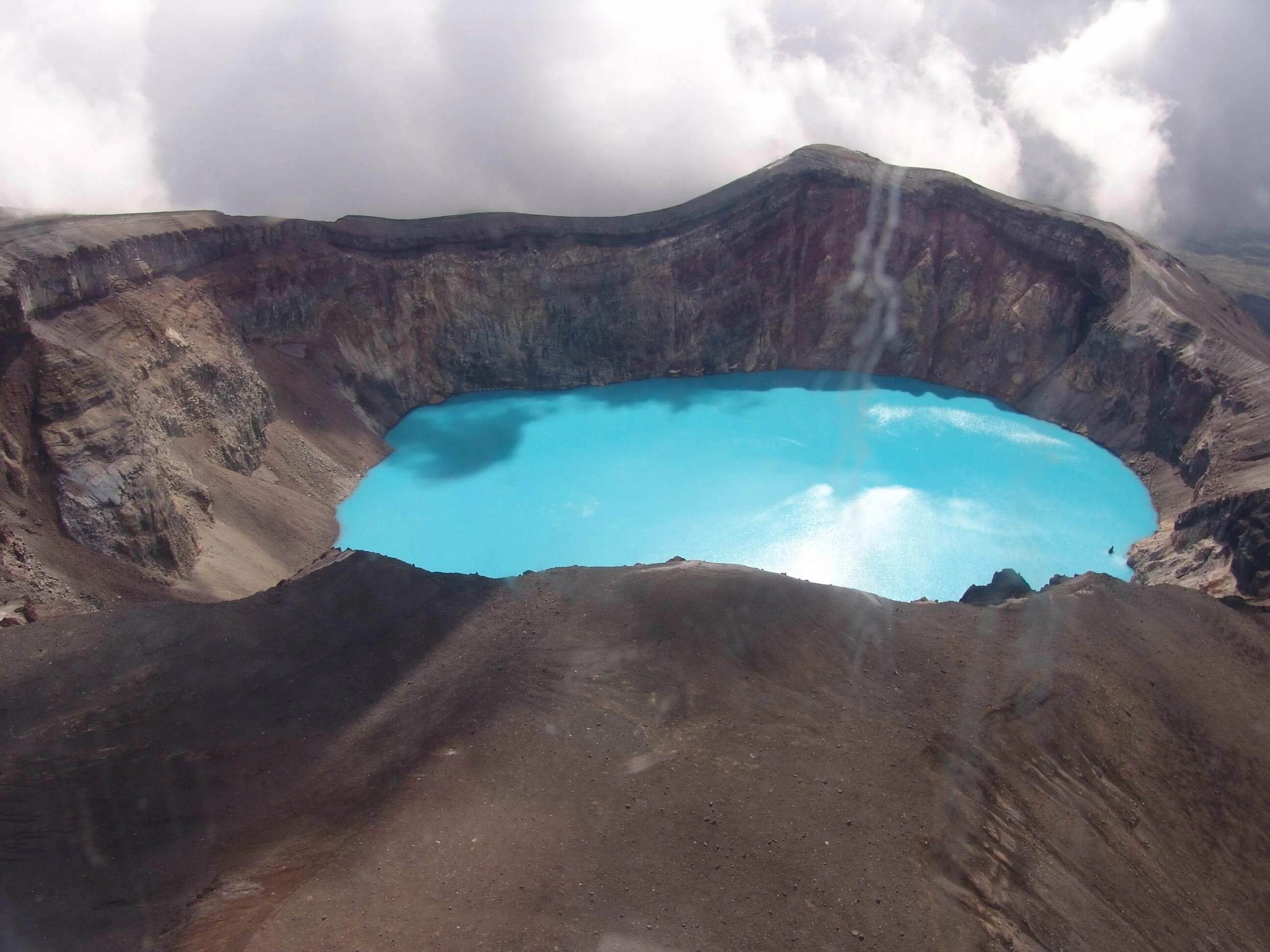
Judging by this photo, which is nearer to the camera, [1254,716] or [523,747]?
[523,747]

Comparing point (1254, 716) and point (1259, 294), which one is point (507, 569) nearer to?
point (1254, 716)

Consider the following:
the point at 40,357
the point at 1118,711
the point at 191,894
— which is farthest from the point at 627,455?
the point at 191,894

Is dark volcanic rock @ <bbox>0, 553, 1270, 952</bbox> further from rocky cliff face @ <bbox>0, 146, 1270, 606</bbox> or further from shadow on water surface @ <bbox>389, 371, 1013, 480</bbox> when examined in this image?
shadow on water surface @ <bbox>389, 371, 1013, 480</bbox>

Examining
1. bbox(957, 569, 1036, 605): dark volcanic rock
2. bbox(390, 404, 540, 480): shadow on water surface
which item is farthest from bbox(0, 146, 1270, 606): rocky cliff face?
bbox(957, 569, 1036, 605): dark volcanic rock

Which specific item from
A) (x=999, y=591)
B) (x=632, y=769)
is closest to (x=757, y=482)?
(x=999, y=591)

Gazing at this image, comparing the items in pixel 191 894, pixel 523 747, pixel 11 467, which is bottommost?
pixel 191 894

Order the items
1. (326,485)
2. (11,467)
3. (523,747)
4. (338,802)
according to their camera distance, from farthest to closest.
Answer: (326,485) → (11,467) → (523,747) → (338,802)

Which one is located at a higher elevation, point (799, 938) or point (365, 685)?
point (365, 685)
